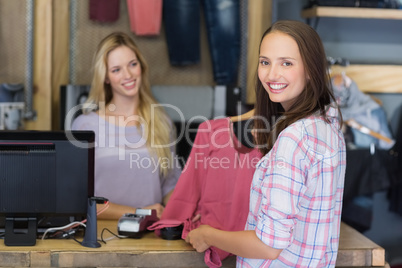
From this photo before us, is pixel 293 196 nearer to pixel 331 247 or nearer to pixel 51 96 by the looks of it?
pixel 331 247

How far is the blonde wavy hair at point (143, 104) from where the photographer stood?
3094 millimetres

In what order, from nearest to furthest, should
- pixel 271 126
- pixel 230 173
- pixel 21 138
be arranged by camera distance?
pixel 271 126 < pixel 21 138 < pixel 230 173

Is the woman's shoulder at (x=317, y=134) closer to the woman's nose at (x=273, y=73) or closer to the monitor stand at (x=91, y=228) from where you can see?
the woman's nose at (x=273, y=73)

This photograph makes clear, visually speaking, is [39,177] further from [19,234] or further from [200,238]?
[200,238]

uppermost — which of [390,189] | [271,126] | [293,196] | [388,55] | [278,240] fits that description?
[388,55]

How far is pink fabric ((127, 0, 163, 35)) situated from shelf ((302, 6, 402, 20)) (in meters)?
0.98

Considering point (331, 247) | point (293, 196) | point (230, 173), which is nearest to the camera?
point (293, 196)

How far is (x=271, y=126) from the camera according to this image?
5.99ft

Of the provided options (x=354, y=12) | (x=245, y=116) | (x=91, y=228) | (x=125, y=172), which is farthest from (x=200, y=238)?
(x=354, y=12)

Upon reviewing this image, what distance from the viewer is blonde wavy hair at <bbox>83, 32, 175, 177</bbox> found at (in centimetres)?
309

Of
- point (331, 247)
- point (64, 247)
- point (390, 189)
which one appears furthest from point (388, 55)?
point (64, 247)

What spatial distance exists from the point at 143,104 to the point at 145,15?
28.0 inches

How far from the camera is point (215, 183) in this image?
218cm

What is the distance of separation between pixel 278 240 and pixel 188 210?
0.74 meters
